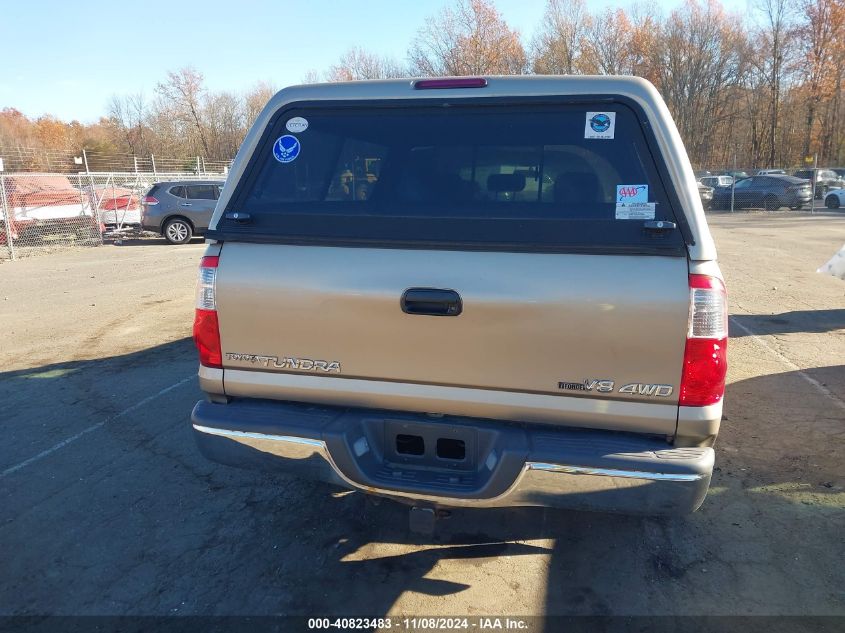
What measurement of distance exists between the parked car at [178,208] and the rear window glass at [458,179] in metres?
15.5

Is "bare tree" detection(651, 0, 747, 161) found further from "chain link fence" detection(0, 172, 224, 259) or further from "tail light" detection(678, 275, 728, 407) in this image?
"tail light" detection(678, 275, 728, 407)

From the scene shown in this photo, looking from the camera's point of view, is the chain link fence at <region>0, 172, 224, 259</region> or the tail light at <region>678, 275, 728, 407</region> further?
the chain link fence at <region>0, 172, 224, 259</region>

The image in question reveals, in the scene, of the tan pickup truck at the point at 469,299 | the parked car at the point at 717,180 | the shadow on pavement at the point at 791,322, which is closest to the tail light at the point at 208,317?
the tan pickup truck at the point at 469,299

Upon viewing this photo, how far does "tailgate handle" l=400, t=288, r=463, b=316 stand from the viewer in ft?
8.23

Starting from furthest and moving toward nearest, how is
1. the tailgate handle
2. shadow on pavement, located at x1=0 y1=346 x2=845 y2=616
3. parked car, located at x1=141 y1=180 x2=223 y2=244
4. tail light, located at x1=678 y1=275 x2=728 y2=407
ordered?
parked car, located at x1=141 y1=180 x2=223 y2=244 < shadow on pavement, located at x1=0 y1=346 x2=845 y2=616 < the tailgate handle < tail light, located at x1=678 y1=275 x2=728 y2=407

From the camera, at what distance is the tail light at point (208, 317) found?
282 centimetres

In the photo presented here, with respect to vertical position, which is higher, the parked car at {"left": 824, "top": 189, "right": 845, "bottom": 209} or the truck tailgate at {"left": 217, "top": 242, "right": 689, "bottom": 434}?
the truck tailgate at {"left": 217, "top": 242, "right": 689, "bottom": 434}

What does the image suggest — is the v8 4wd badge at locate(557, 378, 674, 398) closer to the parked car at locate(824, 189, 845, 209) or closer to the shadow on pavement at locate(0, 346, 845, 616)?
the shadow on pavement at locate(0, 346, 845, 616)

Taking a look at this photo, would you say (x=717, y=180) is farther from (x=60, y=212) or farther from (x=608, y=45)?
(x=60, y=212)

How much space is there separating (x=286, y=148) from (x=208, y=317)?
907mm

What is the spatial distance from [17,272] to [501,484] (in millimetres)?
13920

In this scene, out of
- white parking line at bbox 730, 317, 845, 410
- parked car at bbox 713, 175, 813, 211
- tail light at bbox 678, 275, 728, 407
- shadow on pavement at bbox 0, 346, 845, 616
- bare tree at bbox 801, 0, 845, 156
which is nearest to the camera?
tail light at bbox 678, 275, 728, 407

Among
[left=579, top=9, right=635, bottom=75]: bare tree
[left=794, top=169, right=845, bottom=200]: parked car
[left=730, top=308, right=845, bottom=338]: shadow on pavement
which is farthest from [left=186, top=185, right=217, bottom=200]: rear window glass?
[left=579, top=9, right=635, bottom=75]: bare tree

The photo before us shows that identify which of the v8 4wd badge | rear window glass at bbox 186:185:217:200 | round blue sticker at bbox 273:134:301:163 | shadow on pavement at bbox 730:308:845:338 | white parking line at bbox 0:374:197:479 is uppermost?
round blue sticker at bbox 273:134:301:163
